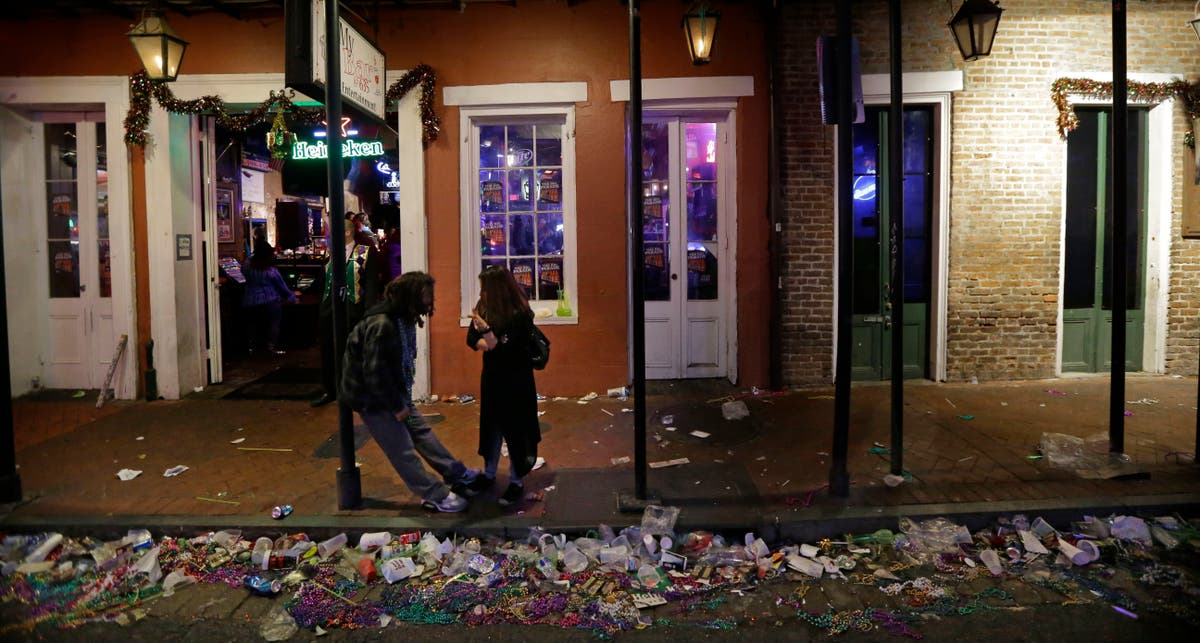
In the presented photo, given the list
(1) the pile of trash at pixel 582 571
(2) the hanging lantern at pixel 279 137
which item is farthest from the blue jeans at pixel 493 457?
(2) the hanging lantern at pixel 279 137

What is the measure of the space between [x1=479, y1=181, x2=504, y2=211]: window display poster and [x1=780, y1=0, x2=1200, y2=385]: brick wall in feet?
10.3

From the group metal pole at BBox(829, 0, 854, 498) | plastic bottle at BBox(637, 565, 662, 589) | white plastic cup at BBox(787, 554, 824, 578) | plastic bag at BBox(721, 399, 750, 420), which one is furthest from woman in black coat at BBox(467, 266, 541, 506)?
plastic bag at BBox(721, 399, 750, 420)

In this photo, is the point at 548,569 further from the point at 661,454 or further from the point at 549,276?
the point at 549,276

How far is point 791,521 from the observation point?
485 cm

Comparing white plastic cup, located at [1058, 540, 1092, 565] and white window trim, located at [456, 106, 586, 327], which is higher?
white window trim, located at [456, 106, 586, 327]

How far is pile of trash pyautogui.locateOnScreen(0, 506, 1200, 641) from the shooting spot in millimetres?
3967

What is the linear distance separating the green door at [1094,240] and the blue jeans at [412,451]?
24.3ft

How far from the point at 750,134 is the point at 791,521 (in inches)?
186

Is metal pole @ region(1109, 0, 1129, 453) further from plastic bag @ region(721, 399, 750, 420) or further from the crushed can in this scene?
the crushed can

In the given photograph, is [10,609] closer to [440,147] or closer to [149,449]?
[149,449]

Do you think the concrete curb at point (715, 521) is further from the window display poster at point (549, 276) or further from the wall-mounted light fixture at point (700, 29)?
the wall-mounted light fixture at point (700, 29)

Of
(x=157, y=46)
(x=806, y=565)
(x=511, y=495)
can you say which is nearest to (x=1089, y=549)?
(x=806, y=565)

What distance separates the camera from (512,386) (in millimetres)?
5230

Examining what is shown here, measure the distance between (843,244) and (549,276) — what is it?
4.10 meters
